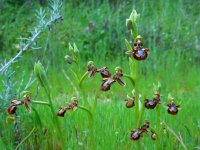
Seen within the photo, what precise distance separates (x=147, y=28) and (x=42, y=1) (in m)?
2.16

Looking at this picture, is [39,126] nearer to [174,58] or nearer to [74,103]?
[74,103]

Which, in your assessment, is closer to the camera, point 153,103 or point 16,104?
point 16,104

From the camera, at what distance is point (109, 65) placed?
18.0ft

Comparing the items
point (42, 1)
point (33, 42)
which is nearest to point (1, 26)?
point (42, 1)

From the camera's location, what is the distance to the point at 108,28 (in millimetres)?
6621

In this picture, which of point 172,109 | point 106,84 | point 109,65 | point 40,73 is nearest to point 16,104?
point 40,73

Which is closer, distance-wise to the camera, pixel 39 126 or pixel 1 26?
pixel 39 126

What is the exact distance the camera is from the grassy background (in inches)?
108

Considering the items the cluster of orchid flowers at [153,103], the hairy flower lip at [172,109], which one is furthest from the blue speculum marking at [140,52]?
the hairy flower lip at [172,109]

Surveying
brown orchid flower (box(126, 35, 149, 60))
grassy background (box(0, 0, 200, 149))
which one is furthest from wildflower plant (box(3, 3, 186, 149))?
grassy background (box(0, 0, 200, 149))

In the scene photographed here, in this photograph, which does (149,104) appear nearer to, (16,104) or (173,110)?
(173,110)

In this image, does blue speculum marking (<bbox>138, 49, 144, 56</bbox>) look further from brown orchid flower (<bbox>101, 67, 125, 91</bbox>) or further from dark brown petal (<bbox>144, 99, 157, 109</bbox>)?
dark brown petal (<bbox>144, 99, 157, 109</bbox>)

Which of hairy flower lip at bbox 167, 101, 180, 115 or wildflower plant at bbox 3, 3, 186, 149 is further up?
wildflower plant at bbox 3, 3, 186, 149

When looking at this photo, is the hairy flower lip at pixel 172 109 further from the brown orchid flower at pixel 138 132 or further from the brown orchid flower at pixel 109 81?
the brown orchid flower at pixel 109 81
